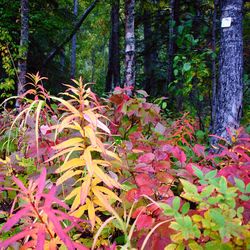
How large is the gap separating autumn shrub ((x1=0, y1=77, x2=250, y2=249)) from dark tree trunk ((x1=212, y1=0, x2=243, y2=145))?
1950mm

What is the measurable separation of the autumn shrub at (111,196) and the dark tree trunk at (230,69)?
195 centimetres

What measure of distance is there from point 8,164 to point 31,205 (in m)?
0.86

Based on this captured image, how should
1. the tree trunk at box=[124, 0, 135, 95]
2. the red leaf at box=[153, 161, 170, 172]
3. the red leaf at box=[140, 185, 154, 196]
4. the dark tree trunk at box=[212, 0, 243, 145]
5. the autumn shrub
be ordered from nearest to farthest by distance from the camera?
the autumn shrub
the red leaf at box=[140, 185, 154, 196]
the red leaf at box=[153, 161, 170, 172]
the dark tree trunk at box=[212, 0, 243, 145]
the tree trunk at box=[124, 0, 135, 95]

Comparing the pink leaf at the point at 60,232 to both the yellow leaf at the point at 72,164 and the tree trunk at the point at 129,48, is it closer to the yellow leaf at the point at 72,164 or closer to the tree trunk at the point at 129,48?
the yellow leaf at the point at 72,164

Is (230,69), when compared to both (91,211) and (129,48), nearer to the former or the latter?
(129,48)

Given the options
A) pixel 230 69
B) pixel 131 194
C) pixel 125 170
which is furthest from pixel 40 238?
pixel 230 69

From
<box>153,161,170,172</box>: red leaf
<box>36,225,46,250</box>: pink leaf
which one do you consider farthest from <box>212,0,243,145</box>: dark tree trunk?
<box>36,225,46,250</box>: pink leaf

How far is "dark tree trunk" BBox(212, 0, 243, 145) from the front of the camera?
385 centimetres

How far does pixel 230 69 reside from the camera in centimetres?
395

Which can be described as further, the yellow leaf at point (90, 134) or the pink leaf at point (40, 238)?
the yellow leaf at point (90, 134)

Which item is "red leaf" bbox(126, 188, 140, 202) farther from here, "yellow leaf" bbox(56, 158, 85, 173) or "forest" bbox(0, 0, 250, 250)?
"yellow leaf" bbox(56, 158, 85, 173)

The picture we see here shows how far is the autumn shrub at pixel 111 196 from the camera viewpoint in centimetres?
95

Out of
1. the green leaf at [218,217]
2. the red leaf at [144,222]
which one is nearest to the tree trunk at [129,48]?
the red leaf at [144,222]

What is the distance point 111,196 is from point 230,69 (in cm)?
328
